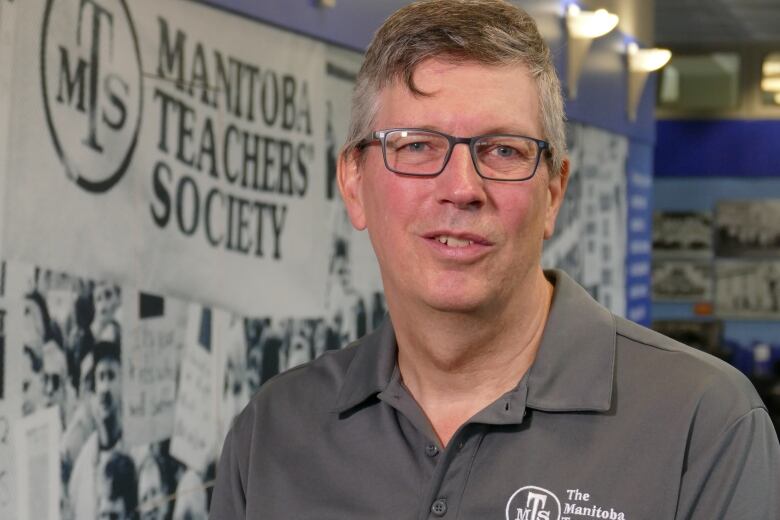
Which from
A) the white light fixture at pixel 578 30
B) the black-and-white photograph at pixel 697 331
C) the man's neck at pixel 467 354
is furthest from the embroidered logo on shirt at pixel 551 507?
the black-and-white photograph at pixel 697 331

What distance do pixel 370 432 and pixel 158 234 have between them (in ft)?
4.66

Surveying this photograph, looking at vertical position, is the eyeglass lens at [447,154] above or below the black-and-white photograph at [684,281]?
above

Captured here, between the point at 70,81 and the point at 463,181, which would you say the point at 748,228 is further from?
the point at 463,181

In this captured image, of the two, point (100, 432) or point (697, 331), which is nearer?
point (100, 432)

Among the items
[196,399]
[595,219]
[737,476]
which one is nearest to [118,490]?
[196,399]

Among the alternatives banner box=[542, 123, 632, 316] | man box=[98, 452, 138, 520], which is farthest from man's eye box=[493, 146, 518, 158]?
banner box=[542, 123, 632, 316]

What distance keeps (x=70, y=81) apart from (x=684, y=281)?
362 inches

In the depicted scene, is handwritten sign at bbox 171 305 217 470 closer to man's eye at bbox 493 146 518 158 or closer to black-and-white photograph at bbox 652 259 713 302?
man's eye at bbox 493 146 518 158

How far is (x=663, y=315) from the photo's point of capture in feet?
36.0

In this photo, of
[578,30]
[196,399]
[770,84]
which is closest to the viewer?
[196,399]

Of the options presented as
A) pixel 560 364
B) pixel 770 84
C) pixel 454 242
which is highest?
pixel 770 84

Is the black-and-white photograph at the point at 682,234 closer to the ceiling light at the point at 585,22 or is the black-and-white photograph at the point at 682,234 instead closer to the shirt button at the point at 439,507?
the ceiling light at the point at 585,22

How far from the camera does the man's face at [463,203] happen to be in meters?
1.30

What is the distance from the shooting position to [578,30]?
622 centimetres
